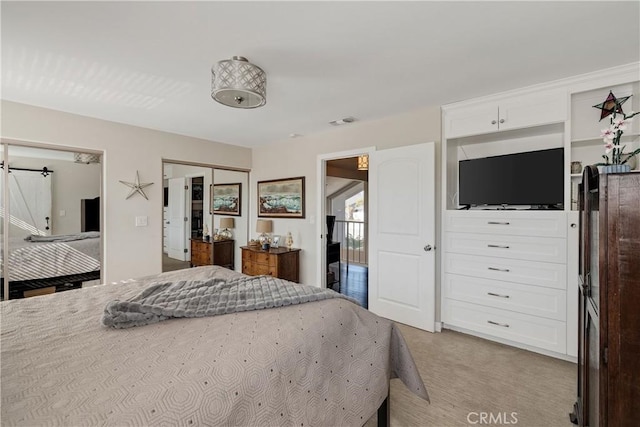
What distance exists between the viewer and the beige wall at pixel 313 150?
129 inches

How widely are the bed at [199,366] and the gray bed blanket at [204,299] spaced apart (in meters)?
0.05

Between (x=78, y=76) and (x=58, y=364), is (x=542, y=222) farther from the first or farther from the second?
(x=78, y=76)

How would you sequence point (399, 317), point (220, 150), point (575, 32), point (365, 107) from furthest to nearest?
point (220, 150), point (399, 317), point (365, 107), point (575, 32)

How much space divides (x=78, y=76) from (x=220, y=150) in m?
2.37

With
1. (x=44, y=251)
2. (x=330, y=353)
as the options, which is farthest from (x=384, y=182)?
(x=44, y=251)

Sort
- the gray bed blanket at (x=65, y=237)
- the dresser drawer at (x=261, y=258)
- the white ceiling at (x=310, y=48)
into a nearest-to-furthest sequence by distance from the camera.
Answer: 1. the white ceiling at (x=310, y=48)
2. the gray bed blanket at (x=65, y=237)
3. the dresser drawer at (x=261, y=258)

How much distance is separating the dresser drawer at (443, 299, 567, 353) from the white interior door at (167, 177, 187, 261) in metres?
3.68

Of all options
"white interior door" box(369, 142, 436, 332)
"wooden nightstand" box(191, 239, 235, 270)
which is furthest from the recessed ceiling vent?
"wooden nightstand" box(191, 239, 235, 270)

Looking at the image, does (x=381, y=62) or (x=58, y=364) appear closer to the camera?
(x=58, y=364)

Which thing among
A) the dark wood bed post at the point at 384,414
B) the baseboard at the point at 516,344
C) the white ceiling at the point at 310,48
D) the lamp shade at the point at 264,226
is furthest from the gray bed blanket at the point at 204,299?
the lamp shade at the point at 264,226

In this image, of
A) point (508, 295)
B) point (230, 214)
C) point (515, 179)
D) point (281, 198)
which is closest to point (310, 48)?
point (515, 179)

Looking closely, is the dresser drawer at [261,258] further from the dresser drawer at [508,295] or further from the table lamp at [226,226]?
the dresser drawer at [508,295]

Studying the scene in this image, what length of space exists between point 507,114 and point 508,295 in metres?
1.70

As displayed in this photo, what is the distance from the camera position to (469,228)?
294cm
